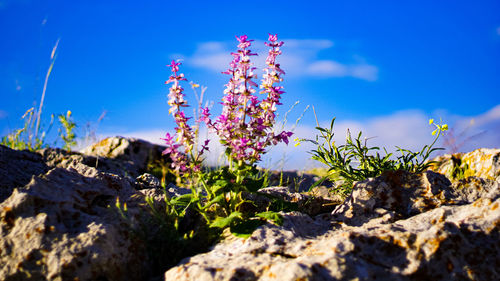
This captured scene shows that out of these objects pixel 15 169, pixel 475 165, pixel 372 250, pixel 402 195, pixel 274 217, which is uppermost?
pixel 475 165

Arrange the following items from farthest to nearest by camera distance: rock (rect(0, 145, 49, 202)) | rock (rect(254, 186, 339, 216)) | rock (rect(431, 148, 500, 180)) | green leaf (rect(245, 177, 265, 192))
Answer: rock (rect(431, 148, 500, 180)) → rock (rect(254, 186, 339, 216)) → rock (rect(0, 145, 49, 202)) → green leaf (rect(245, 177, 265, 192))

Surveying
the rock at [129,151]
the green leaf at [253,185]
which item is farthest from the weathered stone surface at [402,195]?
the rock at [129,151]

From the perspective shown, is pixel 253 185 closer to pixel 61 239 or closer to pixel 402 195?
pixel 402 195

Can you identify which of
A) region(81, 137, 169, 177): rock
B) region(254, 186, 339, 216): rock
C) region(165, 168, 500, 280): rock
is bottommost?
region(165, 168, 500, 280): rock

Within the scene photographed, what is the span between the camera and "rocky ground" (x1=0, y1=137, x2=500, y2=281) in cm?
281

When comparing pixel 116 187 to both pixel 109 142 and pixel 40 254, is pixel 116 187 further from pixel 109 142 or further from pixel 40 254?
pixel 109 142

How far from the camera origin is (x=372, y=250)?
289cm

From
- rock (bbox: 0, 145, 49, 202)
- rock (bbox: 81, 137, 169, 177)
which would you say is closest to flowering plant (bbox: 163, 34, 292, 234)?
rock (bbox: 0, 145, 49, 202)

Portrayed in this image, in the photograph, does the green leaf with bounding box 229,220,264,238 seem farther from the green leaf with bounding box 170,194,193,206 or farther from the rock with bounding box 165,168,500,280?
the green leaf with bounding box 170,194,193,206

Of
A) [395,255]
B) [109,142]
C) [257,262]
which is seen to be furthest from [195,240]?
[109,142]

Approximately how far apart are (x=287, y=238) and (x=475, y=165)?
4171 millimetres

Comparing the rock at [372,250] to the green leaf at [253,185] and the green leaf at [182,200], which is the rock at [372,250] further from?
the green leaf at [182,200]

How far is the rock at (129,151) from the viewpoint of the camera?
9.07 m

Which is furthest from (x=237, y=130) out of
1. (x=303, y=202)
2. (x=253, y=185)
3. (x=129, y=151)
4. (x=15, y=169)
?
(x=129, y=151)
